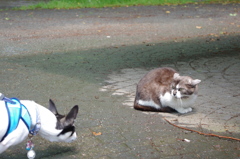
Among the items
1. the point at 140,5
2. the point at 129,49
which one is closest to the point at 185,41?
the point at 129,49

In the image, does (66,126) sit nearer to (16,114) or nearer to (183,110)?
(16,114)

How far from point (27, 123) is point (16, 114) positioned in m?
0.14

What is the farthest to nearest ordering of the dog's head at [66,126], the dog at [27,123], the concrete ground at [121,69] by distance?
the concrete ground at [121,69] < the dog's head at [66,126] < the dog at [27,123]

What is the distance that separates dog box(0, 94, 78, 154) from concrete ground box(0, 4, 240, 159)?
0.56 metres

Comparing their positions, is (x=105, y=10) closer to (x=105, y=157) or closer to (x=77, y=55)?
(x=77, y=55)

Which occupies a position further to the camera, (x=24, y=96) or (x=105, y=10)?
(x=105, y=10)

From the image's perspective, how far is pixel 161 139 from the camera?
4.78 metres

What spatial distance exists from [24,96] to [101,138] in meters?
2.12

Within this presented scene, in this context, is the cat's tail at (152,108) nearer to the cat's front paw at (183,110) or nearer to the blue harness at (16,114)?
the cat's front paw at (183,110)

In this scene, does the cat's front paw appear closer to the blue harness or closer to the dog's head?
the dog's head

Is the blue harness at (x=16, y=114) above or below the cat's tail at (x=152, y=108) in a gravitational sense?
above

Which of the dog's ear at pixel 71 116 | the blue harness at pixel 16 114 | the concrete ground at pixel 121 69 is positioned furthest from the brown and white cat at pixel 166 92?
the blue harness at pixel 16 114

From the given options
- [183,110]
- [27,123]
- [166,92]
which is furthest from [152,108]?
[27,123]

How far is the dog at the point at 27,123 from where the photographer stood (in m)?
3.60
